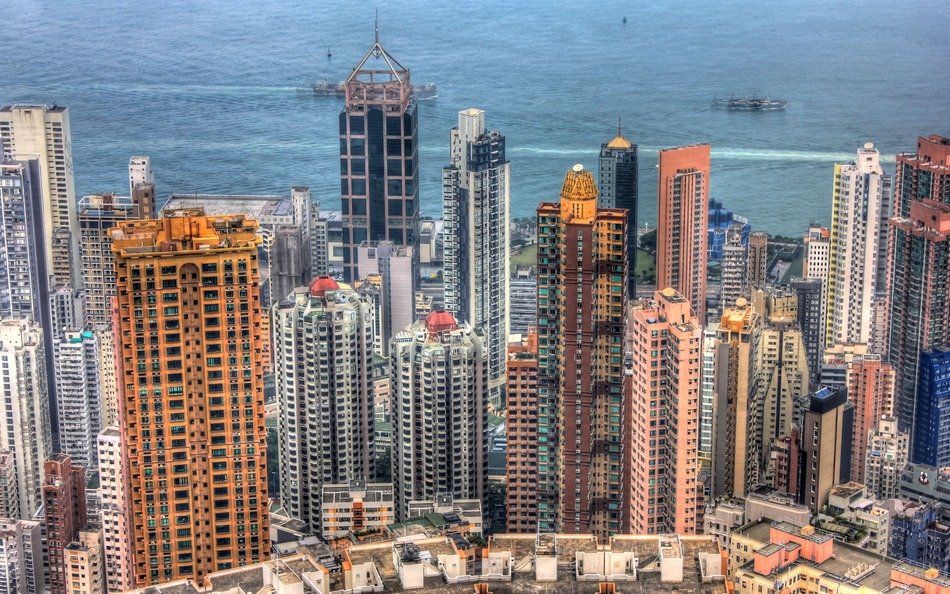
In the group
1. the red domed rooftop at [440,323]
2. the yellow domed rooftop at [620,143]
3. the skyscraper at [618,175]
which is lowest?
the red domed rooftop at [440,323]

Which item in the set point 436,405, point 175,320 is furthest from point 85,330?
point 175,320

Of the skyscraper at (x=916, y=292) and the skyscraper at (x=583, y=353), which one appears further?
the skyscraper at (x=916, y=292)

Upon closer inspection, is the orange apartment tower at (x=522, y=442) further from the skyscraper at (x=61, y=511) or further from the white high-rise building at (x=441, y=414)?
the skyscraper at (x=61, y=511)

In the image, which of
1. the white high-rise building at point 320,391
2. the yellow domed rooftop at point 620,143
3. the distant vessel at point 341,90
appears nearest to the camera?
the white high-rise building at point 320,391

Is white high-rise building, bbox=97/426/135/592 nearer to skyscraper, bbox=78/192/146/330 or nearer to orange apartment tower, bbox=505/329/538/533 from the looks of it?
orange apartment tower, bbox=505/329/538/533

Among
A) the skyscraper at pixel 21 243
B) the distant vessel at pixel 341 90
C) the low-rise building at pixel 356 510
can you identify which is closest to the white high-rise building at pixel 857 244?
the distant vessel at pixel 341 90

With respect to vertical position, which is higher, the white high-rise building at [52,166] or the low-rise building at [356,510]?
the white high-rise building at [52,166]

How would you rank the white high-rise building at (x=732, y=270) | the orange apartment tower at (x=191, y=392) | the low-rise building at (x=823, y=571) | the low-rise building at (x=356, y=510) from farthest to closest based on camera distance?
the white high-rise building at (x=732, y=270) < the low-rise building at (x=356, y=510) < the orange apartment tower at (x=191, y=392) < the low-rise building at (x=823, y=571)

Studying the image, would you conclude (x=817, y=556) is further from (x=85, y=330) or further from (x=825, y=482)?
(x=85, y=330)
